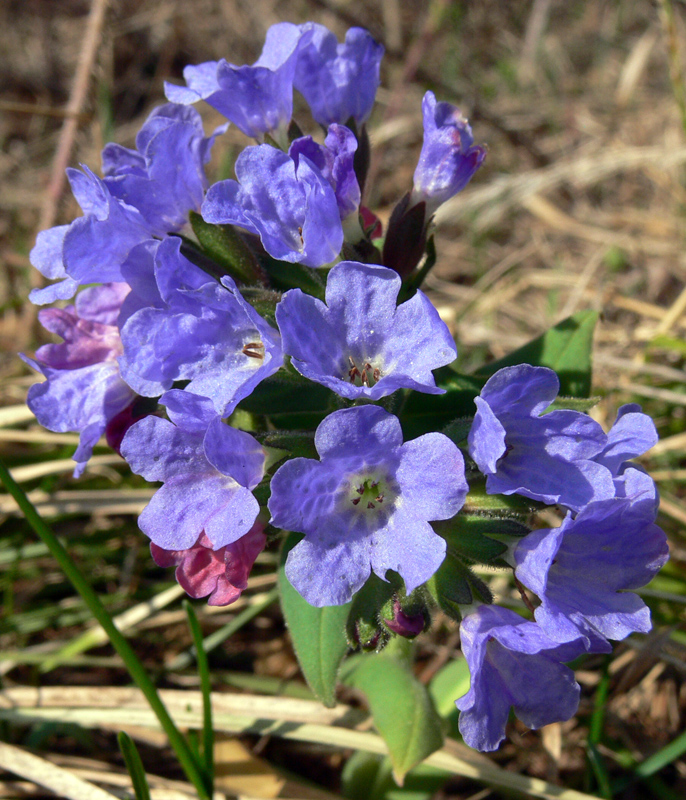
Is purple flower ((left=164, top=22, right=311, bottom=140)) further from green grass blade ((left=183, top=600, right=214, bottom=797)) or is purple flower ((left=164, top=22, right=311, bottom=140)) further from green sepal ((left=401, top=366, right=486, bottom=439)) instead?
green grass blade ((left=183, top=600, right=214, bottom=797))

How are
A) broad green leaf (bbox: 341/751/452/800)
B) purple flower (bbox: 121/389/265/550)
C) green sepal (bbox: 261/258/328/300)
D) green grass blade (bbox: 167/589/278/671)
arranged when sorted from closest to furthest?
purple flower (bbox: 121/389/265/550)
green sepal (bbox: 261/258/328/300)
broad green leaf (bbox: 341/751/452/800)
green grass blade (bbox: 167/589/278/671)

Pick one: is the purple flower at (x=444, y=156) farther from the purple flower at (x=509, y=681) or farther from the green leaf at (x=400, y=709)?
the green leaf at (x=400, y=709)

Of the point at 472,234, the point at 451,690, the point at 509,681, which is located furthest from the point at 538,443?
the point at 472,234

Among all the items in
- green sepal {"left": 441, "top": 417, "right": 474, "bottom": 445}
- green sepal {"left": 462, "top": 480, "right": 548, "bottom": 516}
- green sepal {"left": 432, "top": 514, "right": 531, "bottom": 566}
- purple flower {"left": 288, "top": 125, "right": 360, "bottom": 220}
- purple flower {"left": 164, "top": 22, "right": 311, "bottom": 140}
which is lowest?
green sepal {"left": 432, "top": 514, "right": 531, "bottom": 566}

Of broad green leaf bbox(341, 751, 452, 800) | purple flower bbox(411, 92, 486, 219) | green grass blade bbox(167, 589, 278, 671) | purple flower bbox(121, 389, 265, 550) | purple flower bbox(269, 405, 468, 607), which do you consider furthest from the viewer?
green grass blade bbox(167, 589, 278, 671)

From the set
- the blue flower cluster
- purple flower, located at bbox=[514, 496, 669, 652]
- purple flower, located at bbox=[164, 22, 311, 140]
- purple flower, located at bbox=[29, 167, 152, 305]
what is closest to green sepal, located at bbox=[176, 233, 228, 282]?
the blue flower cluster

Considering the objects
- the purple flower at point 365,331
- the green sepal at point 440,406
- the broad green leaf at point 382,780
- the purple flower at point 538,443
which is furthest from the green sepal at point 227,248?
the broad green leaf at point 382,780

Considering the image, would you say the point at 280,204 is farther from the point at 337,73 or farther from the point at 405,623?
the point at 405,623
